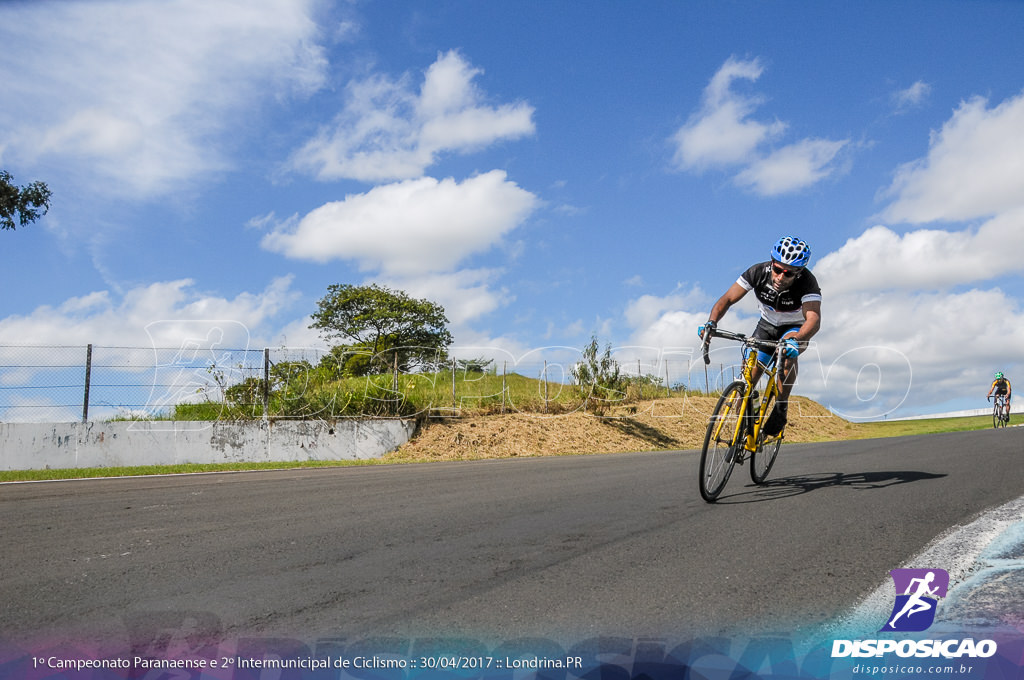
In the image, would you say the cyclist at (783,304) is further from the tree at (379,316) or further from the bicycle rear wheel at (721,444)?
the tree at (379,316)

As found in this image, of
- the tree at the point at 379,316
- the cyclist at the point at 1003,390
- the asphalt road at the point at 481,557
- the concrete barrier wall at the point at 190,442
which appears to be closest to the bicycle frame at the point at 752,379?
the asphalt road at the point at 481,557

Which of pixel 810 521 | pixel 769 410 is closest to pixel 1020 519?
pixel 810 521

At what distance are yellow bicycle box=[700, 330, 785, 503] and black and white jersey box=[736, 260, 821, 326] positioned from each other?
13.6 inches

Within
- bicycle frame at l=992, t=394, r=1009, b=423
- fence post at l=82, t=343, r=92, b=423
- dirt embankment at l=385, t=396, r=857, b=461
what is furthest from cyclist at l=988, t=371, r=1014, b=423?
fence post at l=82, t=343, r=92, b=423

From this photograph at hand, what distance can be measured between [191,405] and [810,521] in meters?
18.4

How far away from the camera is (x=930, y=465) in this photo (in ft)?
26.4

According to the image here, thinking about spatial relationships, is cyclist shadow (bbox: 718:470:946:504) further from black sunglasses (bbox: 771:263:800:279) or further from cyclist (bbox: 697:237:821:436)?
black sunglasses (bbox: 771:263:800:279)

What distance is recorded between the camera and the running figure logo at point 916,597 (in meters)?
2.57

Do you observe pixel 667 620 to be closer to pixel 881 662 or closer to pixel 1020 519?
pixel 881 662

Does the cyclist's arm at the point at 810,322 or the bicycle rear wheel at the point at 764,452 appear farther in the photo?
the bicycle rear wheel at the point at 764,452

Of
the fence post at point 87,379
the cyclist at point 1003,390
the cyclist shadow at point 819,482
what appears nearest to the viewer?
the cyclist shadow at point 819,482

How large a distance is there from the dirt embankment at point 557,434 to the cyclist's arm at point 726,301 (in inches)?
567

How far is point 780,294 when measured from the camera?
6.60 metres

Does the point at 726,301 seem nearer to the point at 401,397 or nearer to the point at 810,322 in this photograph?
the point at 810,322
